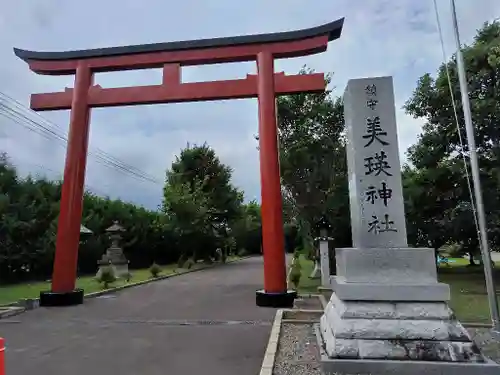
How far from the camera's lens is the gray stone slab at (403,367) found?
14.1ft

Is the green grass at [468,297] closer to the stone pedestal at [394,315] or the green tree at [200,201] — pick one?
the stone pedestal at [394,315]

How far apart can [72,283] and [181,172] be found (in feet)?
72.1

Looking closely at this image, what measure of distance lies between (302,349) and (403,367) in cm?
148

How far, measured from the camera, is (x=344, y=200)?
606 inches

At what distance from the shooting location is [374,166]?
Answer: 5508 mm

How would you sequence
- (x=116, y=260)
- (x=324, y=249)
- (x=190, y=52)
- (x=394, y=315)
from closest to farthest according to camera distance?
(x=394, y=315), (x=190, y=52), (x=324, y=249), (x=116, y=260)

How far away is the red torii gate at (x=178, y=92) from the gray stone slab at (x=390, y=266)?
4489 mm

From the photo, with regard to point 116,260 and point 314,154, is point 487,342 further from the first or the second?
point 116,260

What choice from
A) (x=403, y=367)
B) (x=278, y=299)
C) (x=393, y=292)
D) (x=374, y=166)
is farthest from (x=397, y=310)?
(x=278, y=299)

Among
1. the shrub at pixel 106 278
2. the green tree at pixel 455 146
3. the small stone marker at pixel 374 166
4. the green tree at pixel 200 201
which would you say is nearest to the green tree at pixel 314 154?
the green tree at pixel 455 146

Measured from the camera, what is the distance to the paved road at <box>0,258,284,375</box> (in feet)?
16.4

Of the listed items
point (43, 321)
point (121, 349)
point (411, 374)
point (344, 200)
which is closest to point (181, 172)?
point (344, 200)

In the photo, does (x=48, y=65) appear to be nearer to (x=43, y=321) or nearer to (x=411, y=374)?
(x=43, y=321)

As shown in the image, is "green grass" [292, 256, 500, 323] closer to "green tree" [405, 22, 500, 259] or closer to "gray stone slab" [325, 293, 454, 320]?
"green tree" [405, 22, 500, 259]
